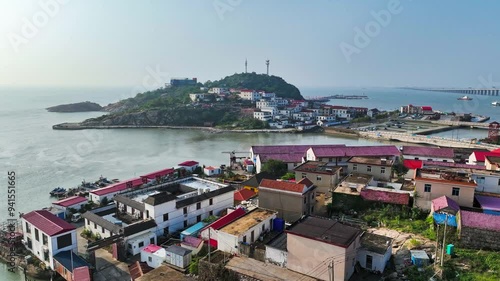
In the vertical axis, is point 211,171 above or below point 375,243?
below

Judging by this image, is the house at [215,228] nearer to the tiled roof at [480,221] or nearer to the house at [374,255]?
the house at [374,255]

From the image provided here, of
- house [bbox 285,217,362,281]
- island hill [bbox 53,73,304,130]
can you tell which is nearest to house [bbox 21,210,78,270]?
house [bbox 285,217,362,281]

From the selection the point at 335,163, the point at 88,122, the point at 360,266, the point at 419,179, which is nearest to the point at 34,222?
the point at 360,266

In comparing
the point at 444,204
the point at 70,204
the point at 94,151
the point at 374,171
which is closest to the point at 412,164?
the point at 374,171

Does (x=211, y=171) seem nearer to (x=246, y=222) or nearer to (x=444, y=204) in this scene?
(x=246, y=222)

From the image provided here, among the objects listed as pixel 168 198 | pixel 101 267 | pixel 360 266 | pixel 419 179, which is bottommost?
pixel 101 267

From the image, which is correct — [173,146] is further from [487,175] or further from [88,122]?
[487,175]
